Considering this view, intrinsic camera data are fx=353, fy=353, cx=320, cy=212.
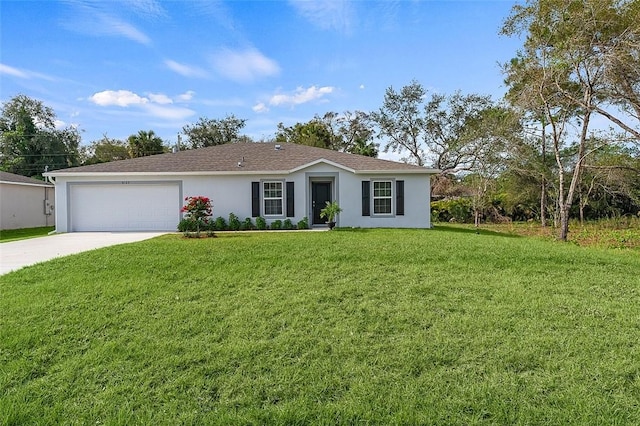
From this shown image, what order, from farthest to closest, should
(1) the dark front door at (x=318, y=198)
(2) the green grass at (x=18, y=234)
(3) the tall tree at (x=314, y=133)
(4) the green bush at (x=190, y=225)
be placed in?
(3) the tall tree at (x=314, y=133) < (1) the dark front door at (x=318, y=198) < (2) the green grass at (x=18, y=234) < (4) the green bush at (x=190, y=225)

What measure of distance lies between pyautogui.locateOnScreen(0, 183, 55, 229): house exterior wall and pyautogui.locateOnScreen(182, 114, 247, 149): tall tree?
16.5 metres

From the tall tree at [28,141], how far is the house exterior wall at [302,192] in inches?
896

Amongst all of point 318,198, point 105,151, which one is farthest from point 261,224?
point 105,151

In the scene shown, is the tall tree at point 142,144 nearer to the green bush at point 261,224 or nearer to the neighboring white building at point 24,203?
the neighboring white building at point 24,203

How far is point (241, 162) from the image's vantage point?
50.0 ft

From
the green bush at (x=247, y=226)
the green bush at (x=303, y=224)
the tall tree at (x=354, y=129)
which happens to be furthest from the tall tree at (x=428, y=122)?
the green bush at (x=247, y=226)

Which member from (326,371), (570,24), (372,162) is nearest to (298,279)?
(326,371)

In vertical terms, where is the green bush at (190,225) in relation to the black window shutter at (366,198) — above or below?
below

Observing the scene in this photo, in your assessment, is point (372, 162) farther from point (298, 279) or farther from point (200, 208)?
point (298, 279)

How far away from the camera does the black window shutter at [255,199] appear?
14.5 m

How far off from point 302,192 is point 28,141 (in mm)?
30490

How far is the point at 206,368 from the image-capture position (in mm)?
3396

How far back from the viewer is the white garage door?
47.6 feet

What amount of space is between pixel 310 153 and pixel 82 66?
9.99m
